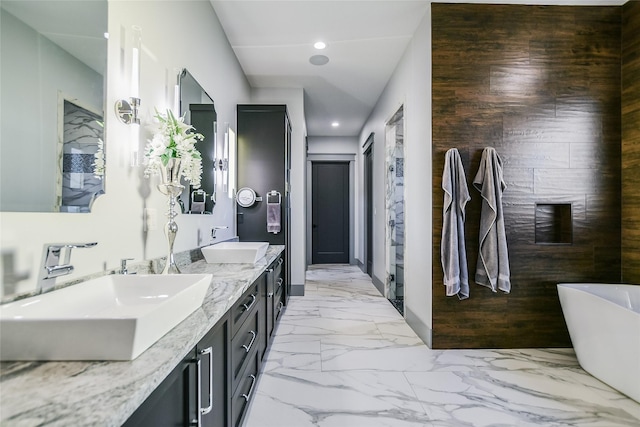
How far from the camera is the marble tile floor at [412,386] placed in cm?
180

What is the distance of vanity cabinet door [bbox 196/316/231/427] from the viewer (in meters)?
1.07

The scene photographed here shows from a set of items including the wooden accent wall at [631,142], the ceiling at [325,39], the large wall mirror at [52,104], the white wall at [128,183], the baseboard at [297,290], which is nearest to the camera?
the large wall mirror at [52,104]

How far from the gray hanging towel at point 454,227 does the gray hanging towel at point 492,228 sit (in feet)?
0.48

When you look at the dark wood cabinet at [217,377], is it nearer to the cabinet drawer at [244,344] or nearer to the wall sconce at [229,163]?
the cabinet drawer at [244,344]

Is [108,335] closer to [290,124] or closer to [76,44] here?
[76,44]

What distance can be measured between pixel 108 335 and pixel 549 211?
326 cm

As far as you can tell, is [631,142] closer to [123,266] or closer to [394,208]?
[394,208]

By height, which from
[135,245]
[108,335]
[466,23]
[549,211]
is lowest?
[108,335]

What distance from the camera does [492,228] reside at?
2.52 m

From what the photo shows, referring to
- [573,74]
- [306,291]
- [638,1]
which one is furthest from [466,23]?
[306,291]

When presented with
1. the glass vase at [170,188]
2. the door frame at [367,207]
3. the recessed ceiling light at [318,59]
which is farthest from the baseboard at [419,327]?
the recessed ceiling light at [318,59]

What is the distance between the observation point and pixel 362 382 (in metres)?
2.19

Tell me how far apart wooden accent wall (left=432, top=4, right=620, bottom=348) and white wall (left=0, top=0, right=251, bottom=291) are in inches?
74.1

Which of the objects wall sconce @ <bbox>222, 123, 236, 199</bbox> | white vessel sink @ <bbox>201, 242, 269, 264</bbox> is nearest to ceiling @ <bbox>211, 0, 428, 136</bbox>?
wall sconce @ <bbox>222, 123, 236, 199</bbox>
